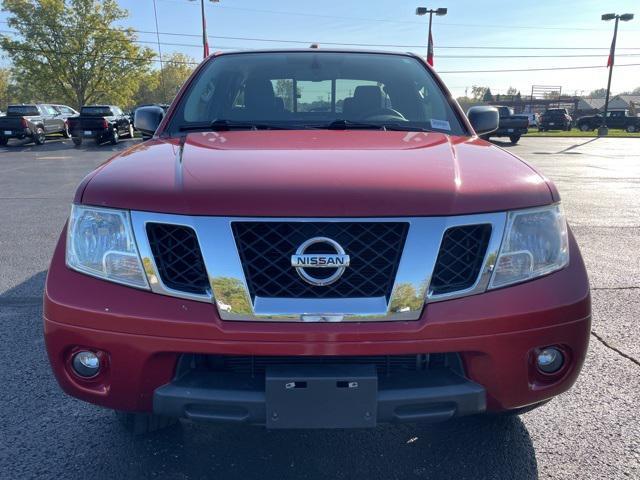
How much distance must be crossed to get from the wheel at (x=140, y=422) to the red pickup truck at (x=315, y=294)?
14.9 inches

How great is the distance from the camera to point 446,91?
10.9ft

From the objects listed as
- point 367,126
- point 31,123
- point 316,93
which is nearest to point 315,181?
point 367,126

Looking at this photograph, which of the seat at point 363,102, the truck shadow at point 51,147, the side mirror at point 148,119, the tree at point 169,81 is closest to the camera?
the seat at point 363,102

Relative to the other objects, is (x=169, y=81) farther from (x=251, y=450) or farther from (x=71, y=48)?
(x=251, y=450)

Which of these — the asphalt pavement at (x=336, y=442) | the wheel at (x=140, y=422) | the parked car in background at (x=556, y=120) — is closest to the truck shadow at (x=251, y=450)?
the asphalt pavement at (x=336, y=442)

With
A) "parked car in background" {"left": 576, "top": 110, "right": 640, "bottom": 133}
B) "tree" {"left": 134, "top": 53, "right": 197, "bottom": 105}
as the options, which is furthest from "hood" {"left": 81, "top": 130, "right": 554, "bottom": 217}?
"tree" {"left": 134, "top": 53, "right": 197, "bottom": 105}

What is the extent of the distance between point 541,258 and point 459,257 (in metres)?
0.34

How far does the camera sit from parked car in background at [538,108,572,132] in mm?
40375

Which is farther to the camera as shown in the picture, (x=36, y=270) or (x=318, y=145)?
(x=36, y=270)

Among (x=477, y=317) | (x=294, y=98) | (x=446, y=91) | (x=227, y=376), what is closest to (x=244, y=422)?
(x=227, y=376)

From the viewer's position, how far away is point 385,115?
315 centimetres

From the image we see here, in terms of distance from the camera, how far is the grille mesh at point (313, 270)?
5.95 feet

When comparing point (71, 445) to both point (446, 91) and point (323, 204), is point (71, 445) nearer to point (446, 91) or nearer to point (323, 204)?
point (323, 204)

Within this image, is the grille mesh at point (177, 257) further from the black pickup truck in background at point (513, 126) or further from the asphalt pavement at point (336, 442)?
the black pickup truck in background at point (513, 126)
